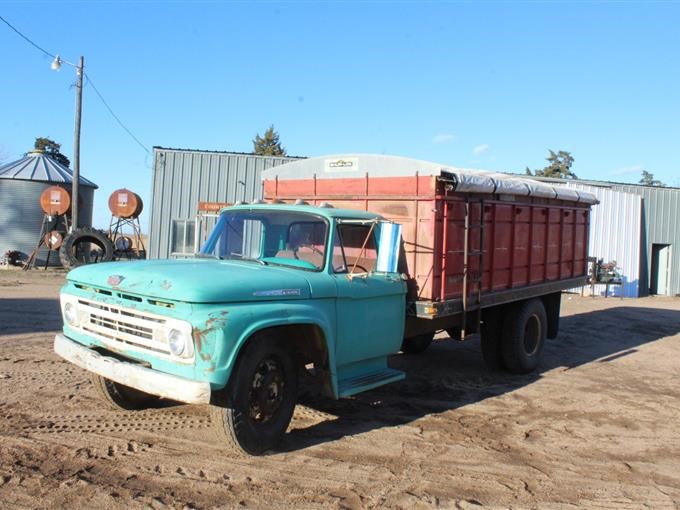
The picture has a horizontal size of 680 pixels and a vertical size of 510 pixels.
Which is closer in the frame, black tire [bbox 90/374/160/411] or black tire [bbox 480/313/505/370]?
black tire [bbox 90/374/160/411]

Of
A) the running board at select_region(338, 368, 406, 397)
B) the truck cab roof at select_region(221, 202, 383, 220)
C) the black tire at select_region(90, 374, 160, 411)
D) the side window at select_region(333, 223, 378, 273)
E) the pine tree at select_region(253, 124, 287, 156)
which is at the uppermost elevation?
the pine tree at select_region(253, 124, 287, 156)

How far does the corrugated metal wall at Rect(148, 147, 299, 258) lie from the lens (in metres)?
21.1

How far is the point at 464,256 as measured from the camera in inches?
272

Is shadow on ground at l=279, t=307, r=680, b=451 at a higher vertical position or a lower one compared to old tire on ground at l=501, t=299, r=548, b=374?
lower

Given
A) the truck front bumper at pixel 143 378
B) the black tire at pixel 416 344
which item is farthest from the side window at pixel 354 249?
the black tire at pixel 416 344

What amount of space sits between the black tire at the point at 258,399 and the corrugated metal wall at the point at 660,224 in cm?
2343

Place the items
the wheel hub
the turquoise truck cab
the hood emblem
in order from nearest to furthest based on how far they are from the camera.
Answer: the turquoise truck cab, the hood emblem, the wheel hub

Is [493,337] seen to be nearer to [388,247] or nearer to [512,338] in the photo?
[512,338]

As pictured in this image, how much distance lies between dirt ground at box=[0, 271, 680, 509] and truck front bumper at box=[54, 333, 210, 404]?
0.61m

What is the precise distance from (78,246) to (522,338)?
18.2 m

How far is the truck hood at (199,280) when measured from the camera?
425 cm

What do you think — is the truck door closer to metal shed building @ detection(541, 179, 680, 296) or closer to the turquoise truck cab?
the turquoise truck cab

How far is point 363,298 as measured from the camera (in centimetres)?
550

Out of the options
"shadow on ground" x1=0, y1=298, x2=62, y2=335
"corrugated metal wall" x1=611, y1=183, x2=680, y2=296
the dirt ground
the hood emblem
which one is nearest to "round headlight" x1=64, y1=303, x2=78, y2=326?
the hood emblem
